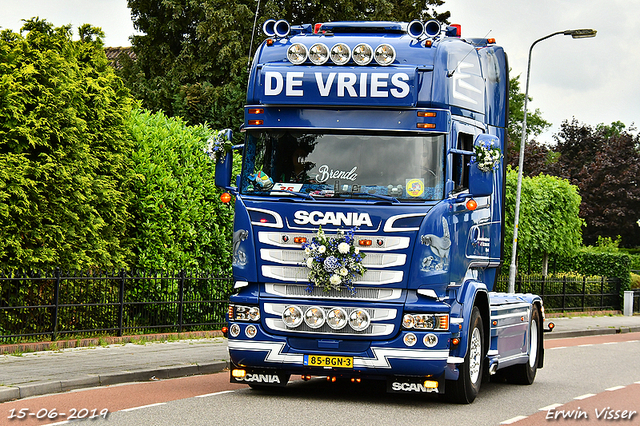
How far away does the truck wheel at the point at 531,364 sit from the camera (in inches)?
520

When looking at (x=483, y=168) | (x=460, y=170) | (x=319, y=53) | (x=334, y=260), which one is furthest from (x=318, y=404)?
(x=319, y=53)

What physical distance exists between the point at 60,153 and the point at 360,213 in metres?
6.77

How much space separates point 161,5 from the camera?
3288 centimetres

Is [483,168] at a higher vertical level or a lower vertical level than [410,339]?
higher

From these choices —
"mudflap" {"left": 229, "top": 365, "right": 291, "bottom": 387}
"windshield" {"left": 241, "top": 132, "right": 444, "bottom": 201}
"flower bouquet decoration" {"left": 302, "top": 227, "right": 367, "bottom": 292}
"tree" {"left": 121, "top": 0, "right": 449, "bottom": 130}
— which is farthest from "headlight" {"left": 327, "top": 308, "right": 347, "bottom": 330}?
"tree" {"left": 121, "top": 0, "right": 449, "bottom": 130}

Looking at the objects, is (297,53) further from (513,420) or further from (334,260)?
(513,420)

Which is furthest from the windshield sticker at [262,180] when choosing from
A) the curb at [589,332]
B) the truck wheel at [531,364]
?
the curb at [589,332]

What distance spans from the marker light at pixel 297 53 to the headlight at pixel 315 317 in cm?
279

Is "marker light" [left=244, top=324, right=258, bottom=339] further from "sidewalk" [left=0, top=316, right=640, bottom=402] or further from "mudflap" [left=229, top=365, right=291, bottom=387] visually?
"sidewalk" [left=0, top=316, right=640, bottom=402]

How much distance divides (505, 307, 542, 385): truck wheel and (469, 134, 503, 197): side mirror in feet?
13.3

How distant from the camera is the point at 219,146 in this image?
1052 centimetres

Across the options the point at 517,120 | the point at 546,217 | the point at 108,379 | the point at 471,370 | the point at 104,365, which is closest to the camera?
the point at 471,370

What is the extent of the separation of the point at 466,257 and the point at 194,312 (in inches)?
349

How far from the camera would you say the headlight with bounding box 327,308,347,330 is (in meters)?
9.72
